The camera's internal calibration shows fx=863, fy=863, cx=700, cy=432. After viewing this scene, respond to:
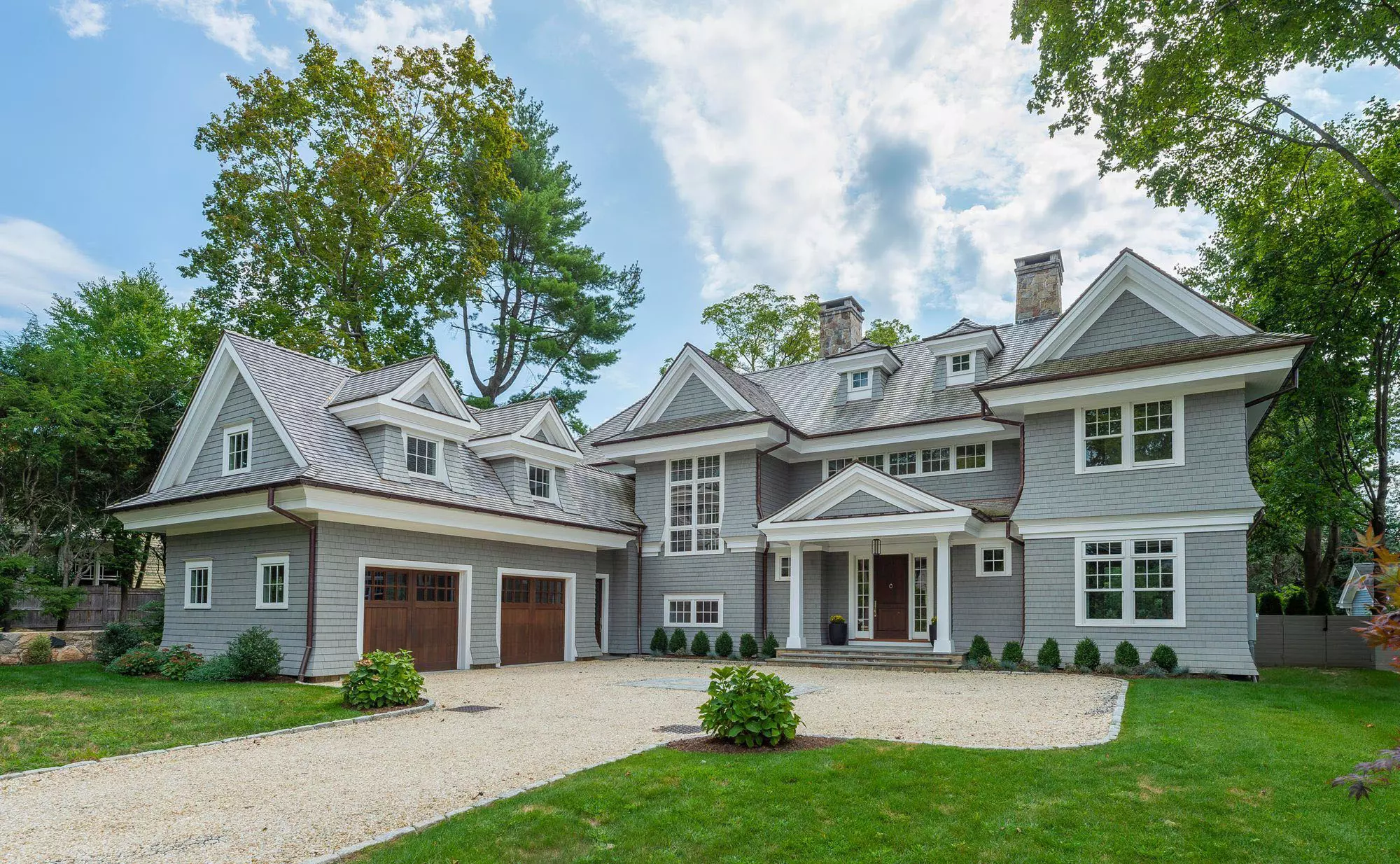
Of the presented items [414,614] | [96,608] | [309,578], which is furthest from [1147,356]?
[96,608]

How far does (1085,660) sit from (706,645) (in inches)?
339

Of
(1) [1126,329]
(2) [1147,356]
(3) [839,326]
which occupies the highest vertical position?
(3) [839,326]

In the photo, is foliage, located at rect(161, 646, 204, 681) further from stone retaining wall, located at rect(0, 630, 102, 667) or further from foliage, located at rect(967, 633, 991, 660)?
foliage, located at rect(967, 633, 991, 660)

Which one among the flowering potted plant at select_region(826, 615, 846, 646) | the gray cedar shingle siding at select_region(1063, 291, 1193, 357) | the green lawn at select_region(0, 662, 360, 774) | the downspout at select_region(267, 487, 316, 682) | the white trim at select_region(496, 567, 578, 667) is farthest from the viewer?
the white trim at select_region(496, 567, 578, 667)

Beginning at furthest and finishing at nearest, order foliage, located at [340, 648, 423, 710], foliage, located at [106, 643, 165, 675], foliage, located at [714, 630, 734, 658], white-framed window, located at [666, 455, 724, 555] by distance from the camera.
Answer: white-framed window, located at [666, 455, 724, 555] < foliage, located at [714, 630, 734, 658] < foliage, located at [106, 643, 165, 675] < foliage, located at [340, 648, 423, 710]

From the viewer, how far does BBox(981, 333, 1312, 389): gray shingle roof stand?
49.5 ft

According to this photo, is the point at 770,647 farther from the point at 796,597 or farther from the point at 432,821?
the point at 432,821

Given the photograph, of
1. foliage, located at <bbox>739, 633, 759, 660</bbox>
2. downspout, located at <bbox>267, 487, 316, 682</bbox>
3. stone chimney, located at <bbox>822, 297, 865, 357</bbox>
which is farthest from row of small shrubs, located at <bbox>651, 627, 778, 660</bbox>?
stone chimney, located at <bbox>822, 297, 865, 357</bbox>

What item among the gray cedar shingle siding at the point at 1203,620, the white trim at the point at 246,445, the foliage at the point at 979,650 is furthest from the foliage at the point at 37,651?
the gray cedar shingle siding at the point at 1203,620

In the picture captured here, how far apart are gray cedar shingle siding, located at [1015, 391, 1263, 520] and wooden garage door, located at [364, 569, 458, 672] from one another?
11.7 m

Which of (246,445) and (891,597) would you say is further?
(891,597)

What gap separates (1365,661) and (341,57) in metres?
32.5

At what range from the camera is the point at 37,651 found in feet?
56.8

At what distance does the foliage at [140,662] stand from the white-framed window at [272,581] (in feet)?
5.61
